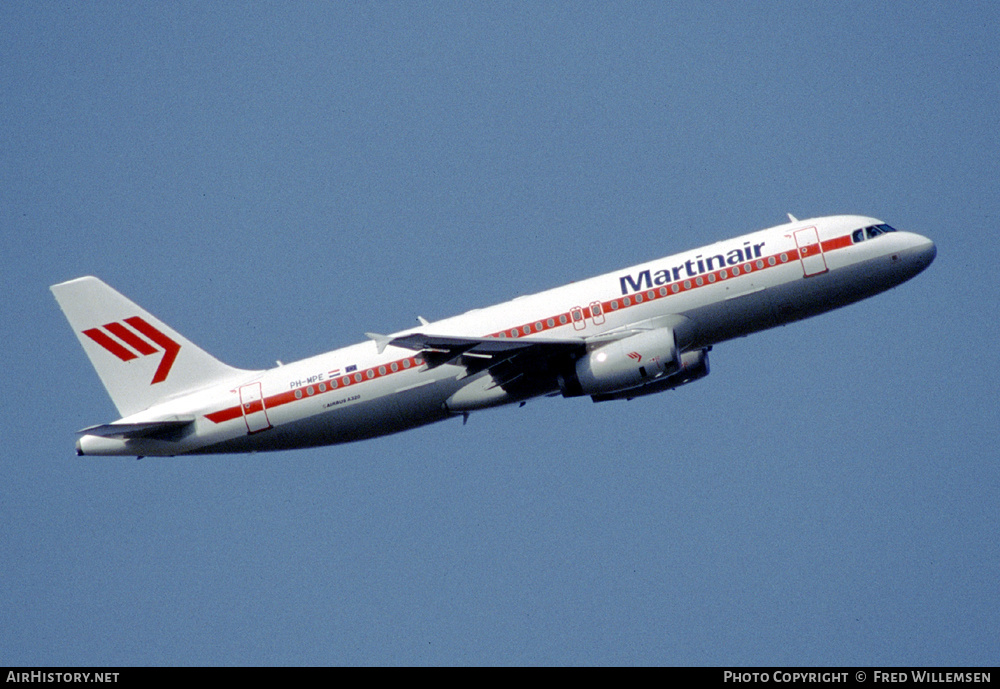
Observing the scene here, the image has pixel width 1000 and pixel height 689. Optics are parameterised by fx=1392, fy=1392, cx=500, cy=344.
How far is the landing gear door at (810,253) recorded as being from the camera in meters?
55.3

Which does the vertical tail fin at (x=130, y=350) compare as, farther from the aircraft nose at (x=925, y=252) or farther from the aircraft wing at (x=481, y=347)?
the aircraft nose at (x=925, y=252)

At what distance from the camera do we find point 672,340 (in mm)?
54062

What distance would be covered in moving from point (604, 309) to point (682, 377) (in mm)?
5211

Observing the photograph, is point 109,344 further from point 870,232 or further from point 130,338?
point 870,232

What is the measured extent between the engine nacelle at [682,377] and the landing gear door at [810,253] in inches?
222

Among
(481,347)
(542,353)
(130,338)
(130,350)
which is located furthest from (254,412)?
(542,353)

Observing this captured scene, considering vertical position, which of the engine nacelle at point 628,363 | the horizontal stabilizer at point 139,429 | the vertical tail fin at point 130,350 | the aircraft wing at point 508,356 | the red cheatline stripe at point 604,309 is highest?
the vertical tail fin at point 130,350

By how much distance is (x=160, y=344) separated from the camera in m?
61.1

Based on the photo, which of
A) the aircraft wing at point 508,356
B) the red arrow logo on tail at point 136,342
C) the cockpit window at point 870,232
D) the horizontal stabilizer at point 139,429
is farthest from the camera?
the red arrow logo on tail at point 136,342

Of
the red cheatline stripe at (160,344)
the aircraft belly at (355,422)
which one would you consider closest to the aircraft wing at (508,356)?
the aircraft belly at (355,422)

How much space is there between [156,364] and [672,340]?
22.8m

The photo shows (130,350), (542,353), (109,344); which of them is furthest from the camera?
(109,344)

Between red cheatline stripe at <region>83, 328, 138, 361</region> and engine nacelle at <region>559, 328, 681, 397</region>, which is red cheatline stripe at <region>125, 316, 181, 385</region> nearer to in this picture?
red cheatline stripe at <region>83, 328, 138, 361</region>
